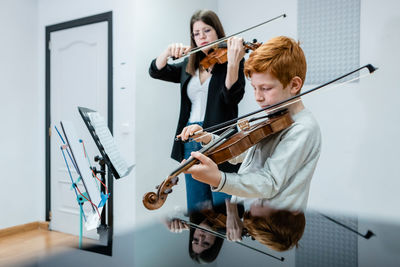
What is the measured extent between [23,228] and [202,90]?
2.23 metres

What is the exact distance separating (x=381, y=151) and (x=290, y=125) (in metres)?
1.78

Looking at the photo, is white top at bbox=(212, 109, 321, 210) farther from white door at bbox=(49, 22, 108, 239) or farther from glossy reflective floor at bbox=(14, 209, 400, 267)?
white door at bbox=(49, 22, 108, 239)

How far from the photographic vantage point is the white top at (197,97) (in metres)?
1.46

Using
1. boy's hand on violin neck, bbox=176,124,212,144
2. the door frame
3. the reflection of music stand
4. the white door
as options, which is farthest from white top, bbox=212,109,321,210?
the white door

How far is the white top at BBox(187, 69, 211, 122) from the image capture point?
1456 millimetres

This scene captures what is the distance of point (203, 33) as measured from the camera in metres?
1.54

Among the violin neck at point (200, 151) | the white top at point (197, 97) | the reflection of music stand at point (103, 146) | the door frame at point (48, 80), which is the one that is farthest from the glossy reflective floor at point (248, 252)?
the door frame at point (48, 80)

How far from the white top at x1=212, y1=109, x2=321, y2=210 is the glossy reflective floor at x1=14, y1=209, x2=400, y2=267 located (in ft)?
0.48

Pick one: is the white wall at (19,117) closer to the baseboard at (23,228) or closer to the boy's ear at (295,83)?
the baseboard at (23,228)

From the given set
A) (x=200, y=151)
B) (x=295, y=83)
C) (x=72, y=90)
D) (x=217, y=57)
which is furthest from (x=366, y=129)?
(x=72, y=90)

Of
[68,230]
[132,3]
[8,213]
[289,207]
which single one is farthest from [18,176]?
[289,207]

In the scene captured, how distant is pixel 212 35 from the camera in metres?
1.54

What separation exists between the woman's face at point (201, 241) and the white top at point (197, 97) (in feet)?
3.04

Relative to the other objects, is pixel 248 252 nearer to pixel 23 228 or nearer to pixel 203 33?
pixel 203 33
